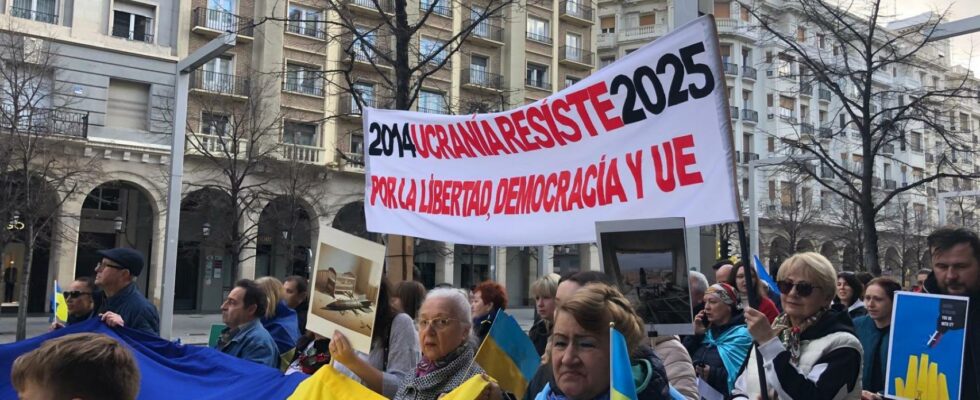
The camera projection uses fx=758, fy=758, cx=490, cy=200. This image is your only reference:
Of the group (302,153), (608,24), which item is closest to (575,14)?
(608,24)

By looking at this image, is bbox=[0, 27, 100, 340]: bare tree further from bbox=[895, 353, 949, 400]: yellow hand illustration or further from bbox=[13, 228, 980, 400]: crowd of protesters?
bbox=[895, 353, 949, 400]: yellow hand illustration

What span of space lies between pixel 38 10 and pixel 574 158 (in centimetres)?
2775

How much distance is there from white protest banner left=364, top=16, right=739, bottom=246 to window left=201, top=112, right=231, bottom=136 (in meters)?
23.1

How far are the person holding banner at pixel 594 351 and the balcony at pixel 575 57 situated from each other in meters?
42.0

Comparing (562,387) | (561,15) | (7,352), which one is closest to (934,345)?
(562,387)

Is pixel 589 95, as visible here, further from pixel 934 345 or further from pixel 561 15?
pixel 561 15

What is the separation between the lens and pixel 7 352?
5.38m

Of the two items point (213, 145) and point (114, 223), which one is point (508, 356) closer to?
point (213, 145)

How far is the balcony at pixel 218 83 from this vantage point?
30203 millimetres

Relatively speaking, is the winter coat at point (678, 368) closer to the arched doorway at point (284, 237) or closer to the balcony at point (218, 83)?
the arched doorway at point (284, 237)

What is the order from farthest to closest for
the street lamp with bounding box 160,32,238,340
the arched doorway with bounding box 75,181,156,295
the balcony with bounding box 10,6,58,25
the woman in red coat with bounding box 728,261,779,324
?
the arched doorway with bounding box 75,181,156,295 → the balcony with bounding box 10,6,58,25 → the street lamp with bounding box 160,32,238,340 → the woman in red coat with bounding box 728,261,779,324

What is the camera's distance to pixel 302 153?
32.8 m

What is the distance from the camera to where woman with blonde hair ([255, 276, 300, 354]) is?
6405 millimetres

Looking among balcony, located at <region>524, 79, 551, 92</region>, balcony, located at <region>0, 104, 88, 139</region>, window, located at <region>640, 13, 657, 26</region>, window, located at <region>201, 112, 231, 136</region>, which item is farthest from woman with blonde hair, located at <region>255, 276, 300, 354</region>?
window, located at <region>640, 13, 657, 26</region>
